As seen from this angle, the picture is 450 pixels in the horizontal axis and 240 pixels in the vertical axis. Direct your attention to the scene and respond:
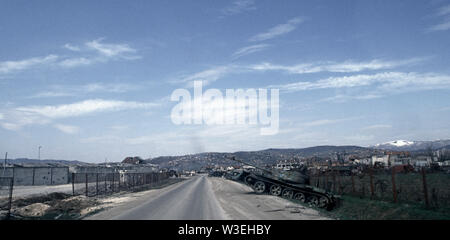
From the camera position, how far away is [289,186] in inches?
1054

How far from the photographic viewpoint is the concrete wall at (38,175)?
5803 cm

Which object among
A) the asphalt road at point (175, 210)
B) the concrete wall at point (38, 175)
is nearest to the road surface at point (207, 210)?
the asphalt road at point (175, 210)

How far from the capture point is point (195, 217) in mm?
14039

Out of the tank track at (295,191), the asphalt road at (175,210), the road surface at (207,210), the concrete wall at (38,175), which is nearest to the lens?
the asphalt road at (175,210)

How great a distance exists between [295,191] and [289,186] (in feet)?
3.25

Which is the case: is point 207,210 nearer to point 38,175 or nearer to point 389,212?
point 389,212

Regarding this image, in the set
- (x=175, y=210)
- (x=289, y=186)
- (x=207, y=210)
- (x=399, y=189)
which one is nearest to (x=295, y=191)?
(x=289, y=186)

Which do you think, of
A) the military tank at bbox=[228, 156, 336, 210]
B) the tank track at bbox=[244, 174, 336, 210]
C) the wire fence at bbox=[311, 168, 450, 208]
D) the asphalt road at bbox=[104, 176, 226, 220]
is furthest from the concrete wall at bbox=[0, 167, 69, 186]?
the wire fence at bbox=[311, 168, 450, 208]

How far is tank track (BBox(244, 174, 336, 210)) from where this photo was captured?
21.8m

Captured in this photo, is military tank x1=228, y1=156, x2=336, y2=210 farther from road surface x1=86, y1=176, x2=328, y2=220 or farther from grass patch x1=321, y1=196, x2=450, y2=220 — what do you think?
grass patch x1=321, y1=196, x2=450, y2=220

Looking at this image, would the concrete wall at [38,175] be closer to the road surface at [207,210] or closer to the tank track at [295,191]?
the tank track at [295,191]

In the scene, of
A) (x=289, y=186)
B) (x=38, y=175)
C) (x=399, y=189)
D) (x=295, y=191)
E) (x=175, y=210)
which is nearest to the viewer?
(x=175, y=210)
